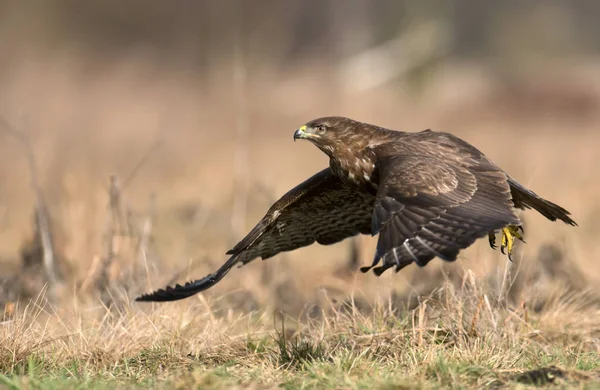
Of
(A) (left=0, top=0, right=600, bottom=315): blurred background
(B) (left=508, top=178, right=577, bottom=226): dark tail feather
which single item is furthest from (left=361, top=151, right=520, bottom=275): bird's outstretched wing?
(A) (left=0, top=0, right=600, bottom=315): blurred background

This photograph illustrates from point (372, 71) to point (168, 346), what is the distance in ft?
60.8

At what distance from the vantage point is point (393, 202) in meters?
4.89

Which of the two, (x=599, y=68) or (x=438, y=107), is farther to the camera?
(x=599, y=68)

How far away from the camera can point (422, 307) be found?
18.1ft

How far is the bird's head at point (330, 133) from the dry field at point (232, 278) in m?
0.81

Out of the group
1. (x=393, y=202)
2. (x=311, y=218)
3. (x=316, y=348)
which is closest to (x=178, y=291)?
(x=316, y=348)

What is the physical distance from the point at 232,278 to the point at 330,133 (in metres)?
2.32

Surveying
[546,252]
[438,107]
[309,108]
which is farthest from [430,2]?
[546,252]

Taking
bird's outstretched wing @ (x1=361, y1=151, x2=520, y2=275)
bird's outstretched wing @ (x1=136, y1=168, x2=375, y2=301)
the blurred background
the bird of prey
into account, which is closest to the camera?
bird's outstretched wing @ (x1=361, y1=151, x2=520, y2=275)

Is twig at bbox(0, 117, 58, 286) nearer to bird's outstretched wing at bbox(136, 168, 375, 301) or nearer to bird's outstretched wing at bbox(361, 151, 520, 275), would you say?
bird's outstretched wing at bbox(136, 168, 375, 301)

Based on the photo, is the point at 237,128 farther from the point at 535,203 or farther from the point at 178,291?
the point at 178,291

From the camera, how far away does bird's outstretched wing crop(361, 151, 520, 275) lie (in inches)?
182

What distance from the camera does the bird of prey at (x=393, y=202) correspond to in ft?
15.5

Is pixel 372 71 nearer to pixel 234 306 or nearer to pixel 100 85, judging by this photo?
pixel 100 85
